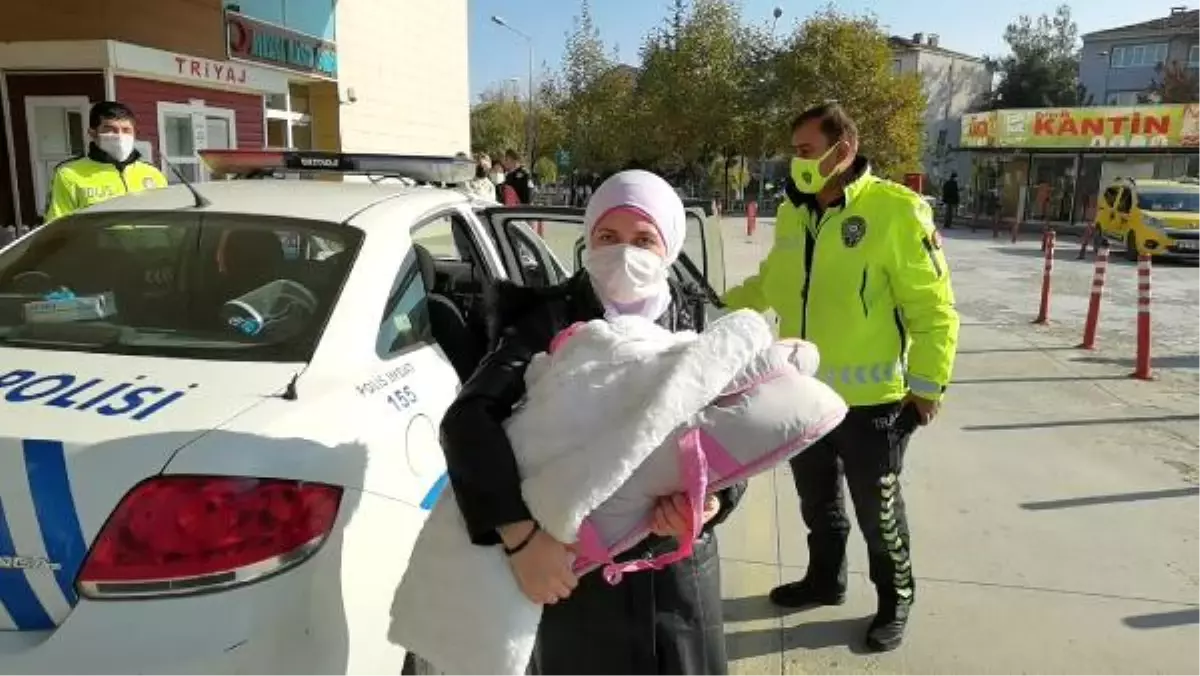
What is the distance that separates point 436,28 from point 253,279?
19480 millimetres

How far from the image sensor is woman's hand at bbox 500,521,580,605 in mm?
1483

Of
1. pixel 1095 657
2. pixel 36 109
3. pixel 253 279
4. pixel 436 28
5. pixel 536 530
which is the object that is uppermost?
pixel 436 28

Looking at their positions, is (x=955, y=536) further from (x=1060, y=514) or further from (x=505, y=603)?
(x=505, y=603)

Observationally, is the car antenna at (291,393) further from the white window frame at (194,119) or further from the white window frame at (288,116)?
the white window frame at (288,116)

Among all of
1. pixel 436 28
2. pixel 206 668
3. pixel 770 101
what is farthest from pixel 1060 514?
pixel 770 101

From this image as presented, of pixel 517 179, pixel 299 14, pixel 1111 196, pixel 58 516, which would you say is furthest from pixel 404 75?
pixel 58 516

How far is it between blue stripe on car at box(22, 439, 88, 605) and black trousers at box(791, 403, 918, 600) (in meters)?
2.31

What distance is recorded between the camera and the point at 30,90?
10.7 m

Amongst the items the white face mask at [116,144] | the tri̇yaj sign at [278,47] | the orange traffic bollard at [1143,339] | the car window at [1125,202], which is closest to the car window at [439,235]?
the white face mask at [116,144]

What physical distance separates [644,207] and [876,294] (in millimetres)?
1526

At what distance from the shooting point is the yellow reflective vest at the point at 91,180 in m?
4.64

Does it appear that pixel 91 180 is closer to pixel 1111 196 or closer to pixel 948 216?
pixel 1111 196

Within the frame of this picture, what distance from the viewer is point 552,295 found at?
5.79ft

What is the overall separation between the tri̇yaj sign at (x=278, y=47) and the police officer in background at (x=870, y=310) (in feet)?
37.7
